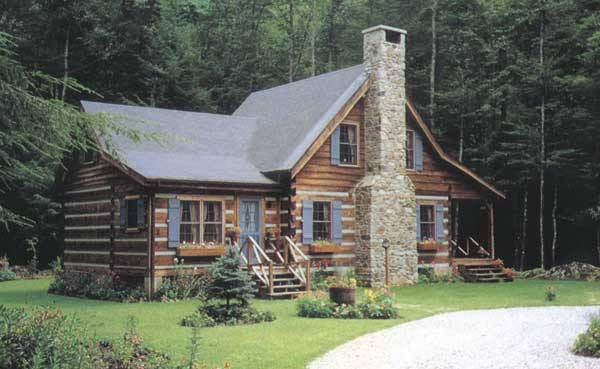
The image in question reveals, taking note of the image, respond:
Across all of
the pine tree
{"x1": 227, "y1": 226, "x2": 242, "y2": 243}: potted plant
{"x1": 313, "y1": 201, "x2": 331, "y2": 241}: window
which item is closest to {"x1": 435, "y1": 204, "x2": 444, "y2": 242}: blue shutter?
{"x1": 313, "y1": 201, "x2": 331, "y2": 241}: window

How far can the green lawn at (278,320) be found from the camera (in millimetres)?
11227

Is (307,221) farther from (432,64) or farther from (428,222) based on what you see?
(432,64)

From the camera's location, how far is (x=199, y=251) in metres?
21.0

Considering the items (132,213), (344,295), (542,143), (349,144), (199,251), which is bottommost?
(344,295)

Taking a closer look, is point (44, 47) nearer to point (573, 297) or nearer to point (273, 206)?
point (273, 206)

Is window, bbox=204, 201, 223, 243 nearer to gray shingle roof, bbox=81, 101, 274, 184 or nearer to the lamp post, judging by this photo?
gray shingle roof, bbox=81, 101, 274, 184

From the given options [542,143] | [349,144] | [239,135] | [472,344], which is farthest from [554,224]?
[472,344]

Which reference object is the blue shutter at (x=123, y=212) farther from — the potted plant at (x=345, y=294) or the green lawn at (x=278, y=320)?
the potted plant at (x=345, y=294)

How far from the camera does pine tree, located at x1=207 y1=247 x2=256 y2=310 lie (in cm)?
1508

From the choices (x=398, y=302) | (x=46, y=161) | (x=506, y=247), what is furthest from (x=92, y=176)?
(x=506, y=247)

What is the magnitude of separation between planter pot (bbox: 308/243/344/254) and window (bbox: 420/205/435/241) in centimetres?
435

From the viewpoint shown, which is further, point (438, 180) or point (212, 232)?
point (438, 180)

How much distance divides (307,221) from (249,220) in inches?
76.4

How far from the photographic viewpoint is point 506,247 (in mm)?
33781
